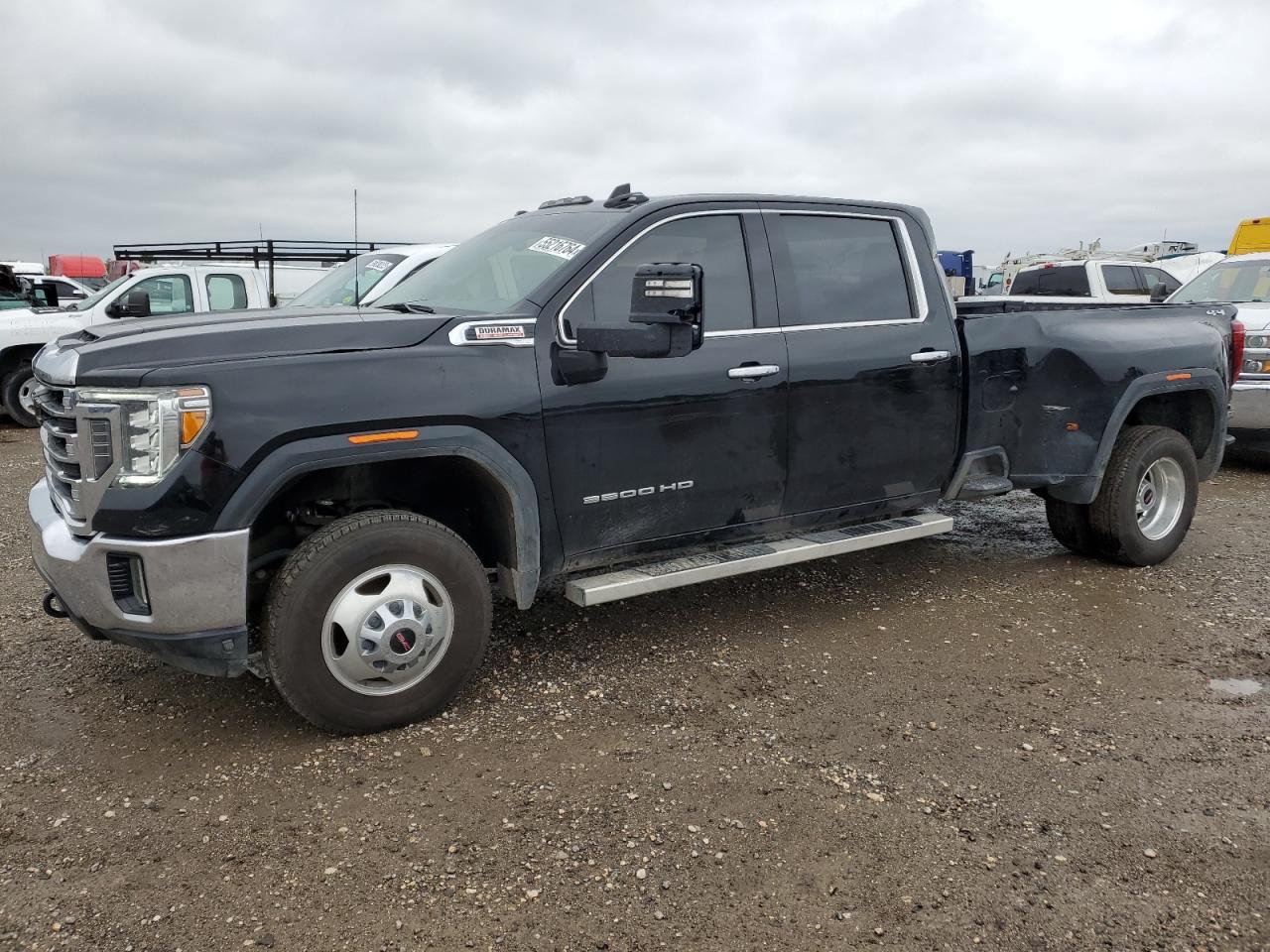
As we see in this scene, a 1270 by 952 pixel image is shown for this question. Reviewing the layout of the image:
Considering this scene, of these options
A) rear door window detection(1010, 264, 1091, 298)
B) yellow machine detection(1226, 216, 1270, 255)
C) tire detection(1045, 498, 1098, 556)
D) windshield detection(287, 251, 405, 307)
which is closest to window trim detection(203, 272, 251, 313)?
windshield detection(287, 251, 405, 307)

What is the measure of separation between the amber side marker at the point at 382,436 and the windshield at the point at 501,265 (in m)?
0.68

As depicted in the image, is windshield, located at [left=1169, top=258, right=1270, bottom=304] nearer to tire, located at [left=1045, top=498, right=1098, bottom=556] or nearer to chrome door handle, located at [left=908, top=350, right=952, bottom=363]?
tire, located at [left=1045, top=498, right=1098, bottom=556]

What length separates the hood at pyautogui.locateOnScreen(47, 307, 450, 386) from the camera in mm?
3150

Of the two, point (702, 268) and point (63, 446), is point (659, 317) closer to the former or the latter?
point (702, 268)

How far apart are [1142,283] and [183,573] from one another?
54.7 ft

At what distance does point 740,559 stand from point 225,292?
337 inches

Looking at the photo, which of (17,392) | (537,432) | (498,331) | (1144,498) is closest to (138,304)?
(17,392)

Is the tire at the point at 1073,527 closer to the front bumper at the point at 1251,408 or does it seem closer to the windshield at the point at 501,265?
the windshield at the point at 501,265

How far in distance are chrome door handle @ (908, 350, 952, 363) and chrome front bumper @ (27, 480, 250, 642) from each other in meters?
3.05

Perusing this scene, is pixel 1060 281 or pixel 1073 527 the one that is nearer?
pixel 1073 527

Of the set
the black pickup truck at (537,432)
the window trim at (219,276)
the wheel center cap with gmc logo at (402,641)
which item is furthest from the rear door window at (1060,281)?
the wheel center cap with gmc logo at (402,641)

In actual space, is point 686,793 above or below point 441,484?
below

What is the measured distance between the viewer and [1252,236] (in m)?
19.4

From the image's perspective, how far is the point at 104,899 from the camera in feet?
8.71
